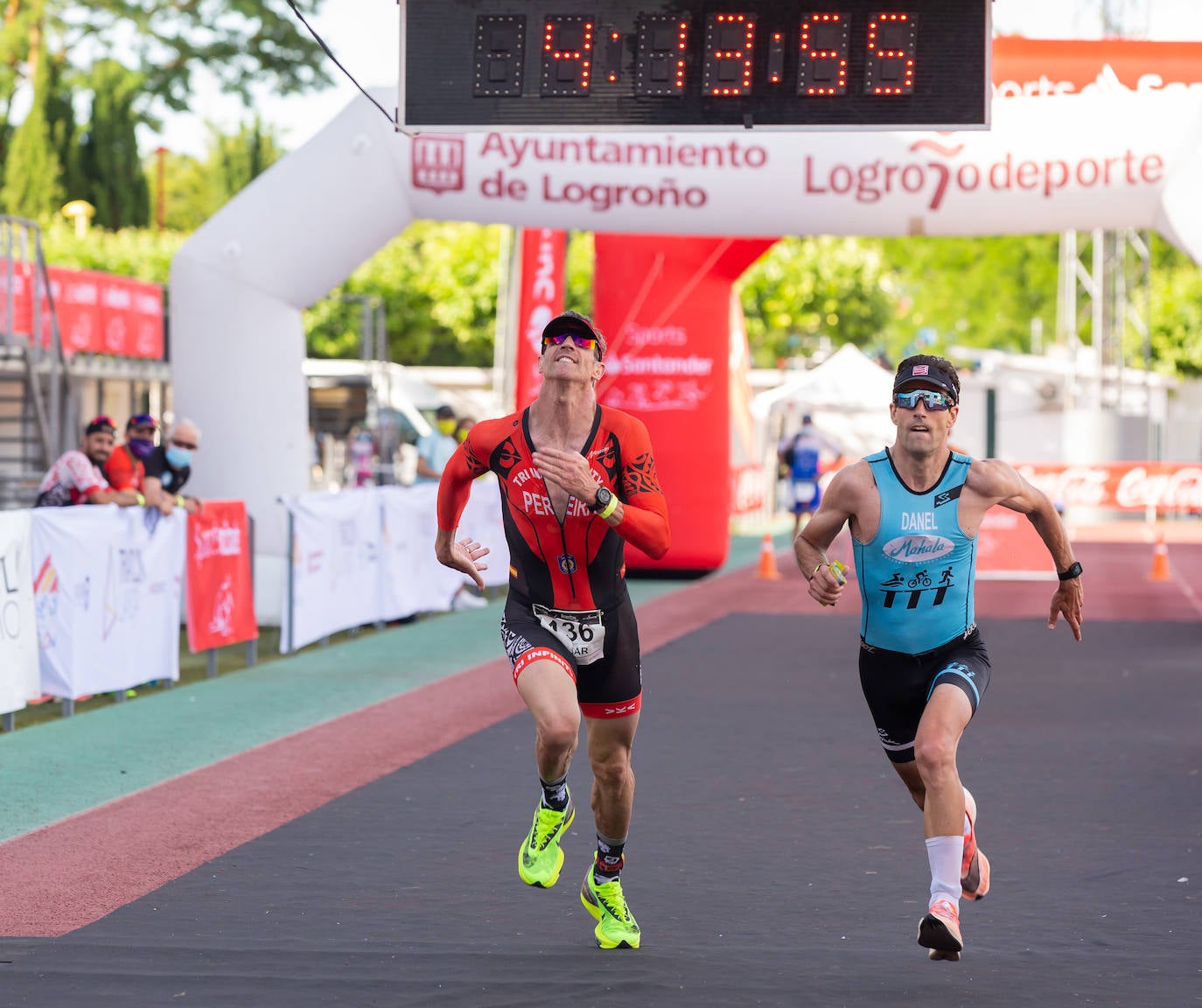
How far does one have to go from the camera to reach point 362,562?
16.0 meters

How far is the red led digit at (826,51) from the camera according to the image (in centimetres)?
1114

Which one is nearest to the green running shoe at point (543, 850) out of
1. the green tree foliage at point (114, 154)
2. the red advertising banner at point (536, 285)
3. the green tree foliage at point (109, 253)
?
the red advertising banner at point (536, 285)

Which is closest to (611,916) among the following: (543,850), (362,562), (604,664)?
(543,850)

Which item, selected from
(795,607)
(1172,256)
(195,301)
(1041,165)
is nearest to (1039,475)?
(795,607)

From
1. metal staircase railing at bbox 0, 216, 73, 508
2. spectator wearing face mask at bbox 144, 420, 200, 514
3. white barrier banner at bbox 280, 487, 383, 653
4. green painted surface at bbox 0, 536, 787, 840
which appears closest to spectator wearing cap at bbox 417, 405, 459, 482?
green painted surface at bbox 0, 536, 787, 840

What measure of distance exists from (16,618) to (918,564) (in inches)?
238

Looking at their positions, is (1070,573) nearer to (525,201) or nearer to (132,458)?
(132,458)

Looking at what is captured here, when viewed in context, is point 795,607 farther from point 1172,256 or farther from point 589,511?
point 1172,256

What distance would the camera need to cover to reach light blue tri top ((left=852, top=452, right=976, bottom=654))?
19.9ft

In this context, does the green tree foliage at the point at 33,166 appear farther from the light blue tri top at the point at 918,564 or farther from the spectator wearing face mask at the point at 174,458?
the light blue tri top at the point at 918,564

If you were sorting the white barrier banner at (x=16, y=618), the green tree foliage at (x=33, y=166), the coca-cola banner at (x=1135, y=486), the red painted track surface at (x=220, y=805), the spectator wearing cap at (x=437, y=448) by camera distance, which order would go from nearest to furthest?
the red painted track surface at (x=220, y=805) < the white barrier banner at (x=16, y=618) < the spectator wearing cap at (x=437, y=448) < the coca-cola banner at (x=1135, y=486) < the green tree foliage at (x=33, y=166)

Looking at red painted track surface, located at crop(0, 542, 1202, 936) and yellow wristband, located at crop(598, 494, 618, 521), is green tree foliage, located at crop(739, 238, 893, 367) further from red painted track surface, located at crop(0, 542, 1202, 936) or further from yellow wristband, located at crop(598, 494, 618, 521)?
yellow wristband, located at crop(598, 494, 618, 521)

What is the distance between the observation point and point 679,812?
8.40 m

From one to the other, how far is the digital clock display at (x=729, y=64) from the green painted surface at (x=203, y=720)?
13.0 feet
